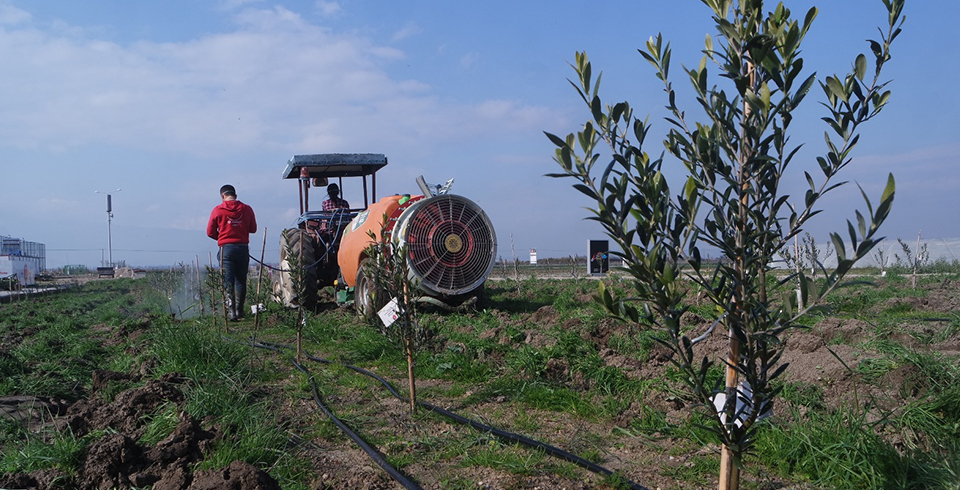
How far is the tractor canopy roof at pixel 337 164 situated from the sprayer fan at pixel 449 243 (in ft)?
10.2

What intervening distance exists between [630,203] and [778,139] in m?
0.56

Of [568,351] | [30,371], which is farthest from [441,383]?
[30,371]

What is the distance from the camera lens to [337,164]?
11398mm

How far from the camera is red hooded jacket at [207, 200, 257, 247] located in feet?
33.0

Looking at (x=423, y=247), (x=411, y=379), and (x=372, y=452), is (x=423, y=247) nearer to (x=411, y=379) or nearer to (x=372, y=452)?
(x=411, y=379)

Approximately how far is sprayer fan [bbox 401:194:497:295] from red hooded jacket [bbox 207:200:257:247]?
3069 millimetres

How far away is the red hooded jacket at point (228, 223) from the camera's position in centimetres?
1005

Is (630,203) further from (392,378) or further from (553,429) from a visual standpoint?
(392,378)

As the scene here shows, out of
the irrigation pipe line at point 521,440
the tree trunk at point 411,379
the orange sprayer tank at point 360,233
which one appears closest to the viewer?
the irrigation pipe line at point 521,440

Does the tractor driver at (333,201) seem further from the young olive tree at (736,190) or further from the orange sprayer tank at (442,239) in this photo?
the young olive tree at (736,190)

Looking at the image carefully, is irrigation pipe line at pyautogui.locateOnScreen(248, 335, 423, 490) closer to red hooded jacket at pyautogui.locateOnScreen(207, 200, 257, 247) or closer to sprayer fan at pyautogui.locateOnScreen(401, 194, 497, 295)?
sprayer fan at pyautogui.locateOnScreen(401, 194, 497, 295)

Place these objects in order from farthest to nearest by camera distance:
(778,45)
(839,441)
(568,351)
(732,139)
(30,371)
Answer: (30,371), (568,351), (839,441), (732,139), (778,45)

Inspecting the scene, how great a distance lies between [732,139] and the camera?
2.29m

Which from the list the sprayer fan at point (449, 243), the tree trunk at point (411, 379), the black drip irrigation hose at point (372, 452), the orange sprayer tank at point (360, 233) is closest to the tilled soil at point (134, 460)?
the black drip irrigation hose at point (372, 452)
